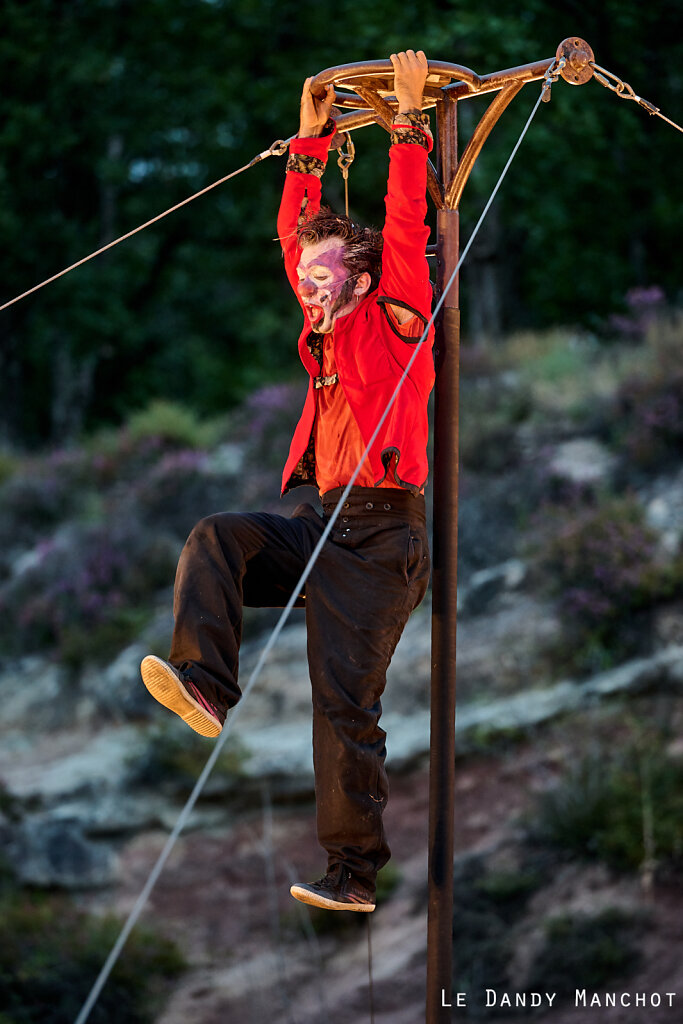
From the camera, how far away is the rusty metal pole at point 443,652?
3.91 m

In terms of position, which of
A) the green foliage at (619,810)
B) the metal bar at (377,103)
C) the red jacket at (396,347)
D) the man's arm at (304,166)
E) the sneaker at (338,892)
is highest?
the metal bar at (377,103)

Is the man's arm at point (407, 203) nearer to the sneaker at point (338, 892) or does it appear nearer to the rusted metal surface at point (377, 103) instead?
the rusted metal surface at point (377, 103)

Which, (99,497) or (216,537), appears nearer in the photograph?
(216,537)

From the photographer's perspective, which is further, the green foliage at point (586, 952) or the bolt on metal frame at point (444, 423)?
the green foliage at point (586, 952)

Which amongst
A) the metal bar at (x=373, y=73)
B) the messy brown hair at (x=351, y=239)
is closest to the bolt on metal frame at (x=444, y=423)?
the metal bar at (x=373, y=73)

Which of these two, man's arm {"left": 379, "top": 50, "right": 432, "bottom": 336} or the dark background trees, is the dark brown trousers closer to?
man's arm {"left": 379, "top": 50, "right": 432, "bottom": 336}

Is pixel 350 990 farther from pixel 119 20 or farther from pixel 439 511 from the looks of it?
pixel 119 20

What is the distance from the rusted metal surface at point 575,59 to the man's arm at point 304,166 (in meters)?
0.70

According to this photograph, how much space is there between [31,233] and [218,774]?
8.36 m

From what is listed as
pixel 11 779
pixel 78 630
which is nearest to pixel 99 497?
pixel 78 630

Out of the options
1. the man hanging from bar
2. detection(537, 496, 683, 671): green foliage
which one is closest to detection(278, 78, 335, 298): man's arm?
the man hanging from bar

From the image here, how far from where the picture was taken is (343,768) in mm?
3639

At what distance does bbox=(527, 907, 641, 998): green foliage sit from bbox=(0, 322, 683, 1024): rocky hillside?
0.01 m

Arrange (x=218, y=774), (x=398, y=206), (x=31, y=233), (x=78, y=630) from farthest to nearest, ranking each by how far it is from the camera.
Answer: (x=31, y=233), (x=78, y=630), (x=218, y=774), (x=398, y=206)
